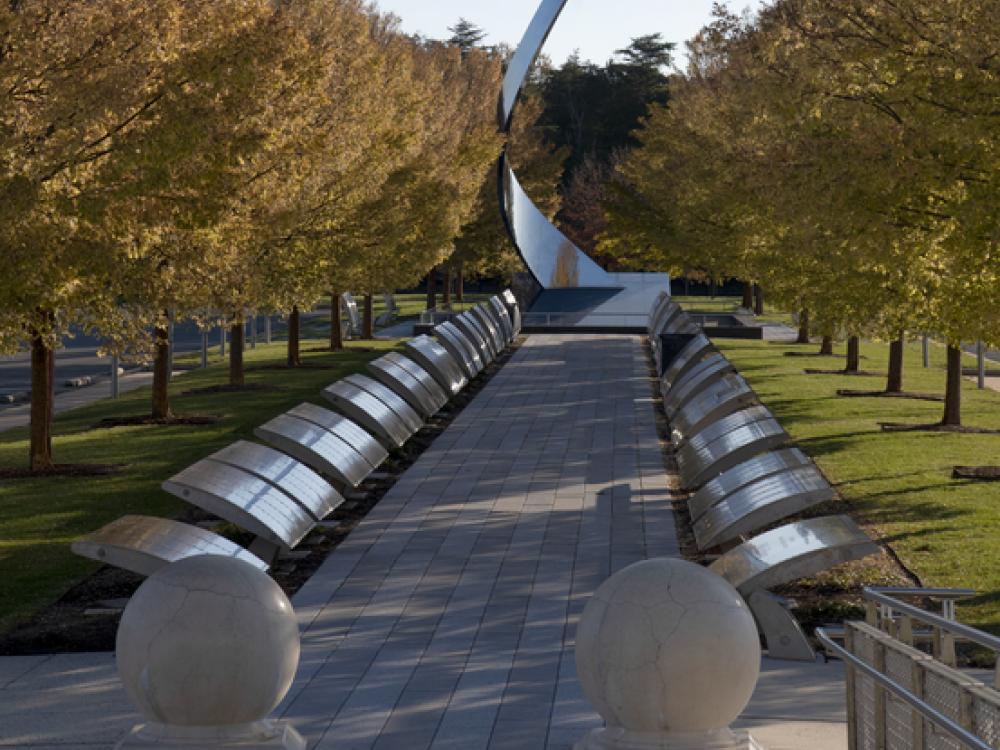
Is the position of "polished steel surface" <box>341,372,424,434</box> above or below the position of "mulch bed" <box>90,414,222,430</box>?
above

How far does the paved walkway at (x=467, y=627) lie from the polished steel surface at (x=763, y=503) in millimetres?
1031

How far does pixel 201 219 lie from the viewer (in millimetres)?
14562

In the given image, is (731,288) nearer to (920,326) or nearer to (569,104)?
(569,104)

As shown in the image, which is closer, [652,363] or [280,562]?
[280,562]

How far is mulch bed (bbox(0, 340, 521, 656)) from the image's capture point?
10273 mm

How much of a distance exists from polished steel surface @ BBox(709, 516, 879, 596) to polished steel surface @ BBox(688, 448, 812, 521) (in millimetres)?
2013

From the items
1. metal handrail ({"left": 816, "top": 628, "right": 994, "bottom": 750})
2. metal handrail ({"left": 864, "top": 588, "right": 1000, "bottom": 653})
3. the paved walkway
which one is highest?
metal handrail ({"left": 864, "top": 588, "right": 1000, "bottom": 653})

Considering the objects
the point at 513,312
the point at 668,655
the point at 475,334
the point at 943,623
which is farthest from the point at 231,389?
the point at 943,623

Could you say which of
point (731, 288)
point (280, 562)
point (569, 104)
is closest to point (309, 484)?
point (280, 562)

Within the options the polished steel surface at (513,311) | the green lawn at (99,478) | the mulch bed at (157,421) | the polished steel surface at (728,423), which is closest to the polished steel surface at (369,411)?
the green lawn at (99,478)

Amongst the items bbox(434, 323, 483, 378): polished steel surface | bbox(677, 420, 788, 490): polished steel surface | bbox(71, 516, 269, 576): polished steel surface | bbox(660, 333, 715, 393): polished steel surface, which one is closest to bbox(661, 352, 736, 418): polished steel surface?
bbox(660, 333, 715, 393): polished steel surface

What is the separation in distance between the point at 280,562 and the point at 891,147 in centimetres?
614

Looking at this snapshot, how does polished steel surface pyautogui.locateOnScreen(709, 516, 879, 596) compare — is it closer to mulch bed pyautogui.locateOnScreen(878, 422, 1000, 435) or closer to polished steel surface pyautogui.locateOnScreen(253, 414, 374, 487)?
polished steel surface pyautogui.locateOnScreen(253, 414, 374, 487)

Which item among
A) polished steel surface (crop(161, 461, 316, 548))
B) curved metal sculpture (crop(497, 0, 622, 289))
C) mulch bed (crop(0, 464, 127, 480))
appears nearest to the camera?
polished steel surface (crop(161, 461, 316, 548))
